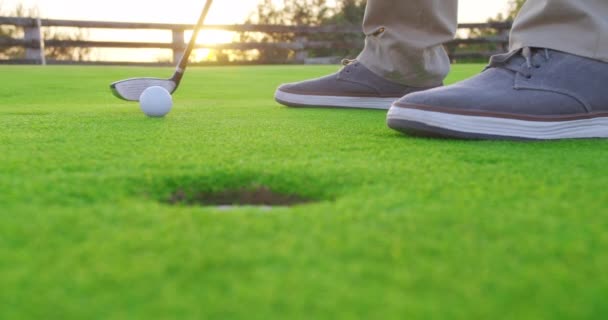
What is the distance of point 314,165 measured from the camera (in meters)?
1.24

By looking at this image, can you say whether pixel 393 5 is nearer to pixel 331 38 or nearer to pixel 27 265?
pixel 27 265

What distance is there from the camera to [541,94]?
177cm

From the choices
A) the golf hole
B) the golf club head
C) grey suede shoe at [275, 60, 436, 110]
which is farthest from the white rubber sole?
the golf hole

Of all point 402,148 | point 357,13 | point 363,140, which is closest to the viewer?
point 402,148

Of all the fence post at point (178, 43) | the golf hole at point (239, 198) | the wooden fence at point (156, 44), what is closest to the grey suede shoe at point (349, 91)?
the golf hole at point (239, 198)

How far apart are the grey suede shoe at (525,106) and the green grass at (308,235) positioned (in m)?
0.26

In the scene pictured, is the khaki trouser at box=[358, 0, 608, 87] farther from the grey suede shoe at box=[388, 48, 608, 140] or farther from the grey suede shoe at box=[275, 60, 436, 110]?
the grey suede shoe at box=[388, 48, 608, 140]

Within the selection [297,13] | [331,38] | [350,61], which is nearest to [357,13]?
[297,13]

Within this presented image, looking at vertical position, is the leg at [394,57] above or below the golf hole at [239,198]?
above

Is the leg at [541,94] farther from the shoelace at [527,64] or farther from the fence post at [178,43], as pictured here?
the fence post at [178,43]

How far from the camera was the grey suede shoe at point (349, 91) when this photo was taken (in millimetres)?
2787

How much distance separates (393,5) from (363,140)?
1.18 m

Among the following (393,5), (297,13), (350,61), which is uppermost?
(297,13)

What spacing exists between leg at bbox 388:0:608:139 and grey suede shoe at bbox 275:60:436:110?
921mm
